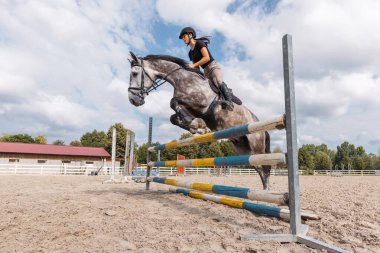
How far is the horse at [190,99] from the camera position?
4.34 metres

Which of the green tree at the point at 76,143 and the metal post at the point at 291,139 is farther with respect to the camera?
the green tree at the point at 76,143

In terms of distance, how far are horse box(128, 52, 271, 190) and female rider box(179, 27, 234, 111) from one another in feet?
0.40

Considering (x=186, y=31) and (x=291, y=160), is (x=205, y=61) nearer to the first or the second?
(x=186, y=31)

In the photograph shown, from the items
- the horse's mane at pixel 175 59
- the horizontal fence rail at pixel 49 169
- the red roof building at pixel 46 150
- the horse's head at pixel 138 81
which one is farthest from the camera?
the red roof building at pixel 46 150

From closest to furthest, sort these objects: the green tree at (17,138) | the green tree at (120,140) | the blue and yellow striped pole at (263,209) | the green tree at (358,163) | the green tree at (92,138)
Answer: the blue and yellow striped pole at (263,209), the green tree at (120,140), the green tree at (358,163), the green tree at (17,138), the green tree at (92,138)

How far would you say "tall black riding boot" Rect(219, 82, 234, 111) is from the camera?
421 cm

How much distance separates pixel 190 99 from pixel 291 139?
2.00m

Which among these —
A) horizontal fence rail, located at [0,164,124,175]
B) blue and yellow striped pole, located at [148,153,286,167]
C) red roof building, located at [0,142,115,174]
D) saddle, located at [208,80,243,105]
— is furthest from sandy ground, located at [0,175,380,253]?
red roof building, located at [0,142,115,174]

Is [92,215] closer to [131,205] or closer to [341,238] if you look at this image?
[131,205]

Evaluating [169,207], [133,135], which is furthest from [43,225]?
[133,135]

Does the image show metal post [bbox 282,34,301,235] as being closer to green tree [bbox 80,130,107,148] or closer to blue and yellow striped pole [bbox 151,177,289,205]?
blue and yellow striped pole [bbox 151,177,289,205]

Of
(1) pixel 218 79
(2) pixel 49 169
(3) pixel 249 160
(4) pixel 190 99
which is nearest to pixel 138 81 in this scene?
(4) pixel 190 99

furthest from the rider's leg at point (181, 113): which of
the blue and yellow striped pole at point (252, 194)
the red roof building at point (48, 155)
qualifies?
the red roof building at point (48, 155)

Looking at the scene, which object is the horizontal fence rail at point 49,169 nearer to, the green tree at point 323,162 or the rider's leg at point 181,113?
the rider's leg at point 181,113
